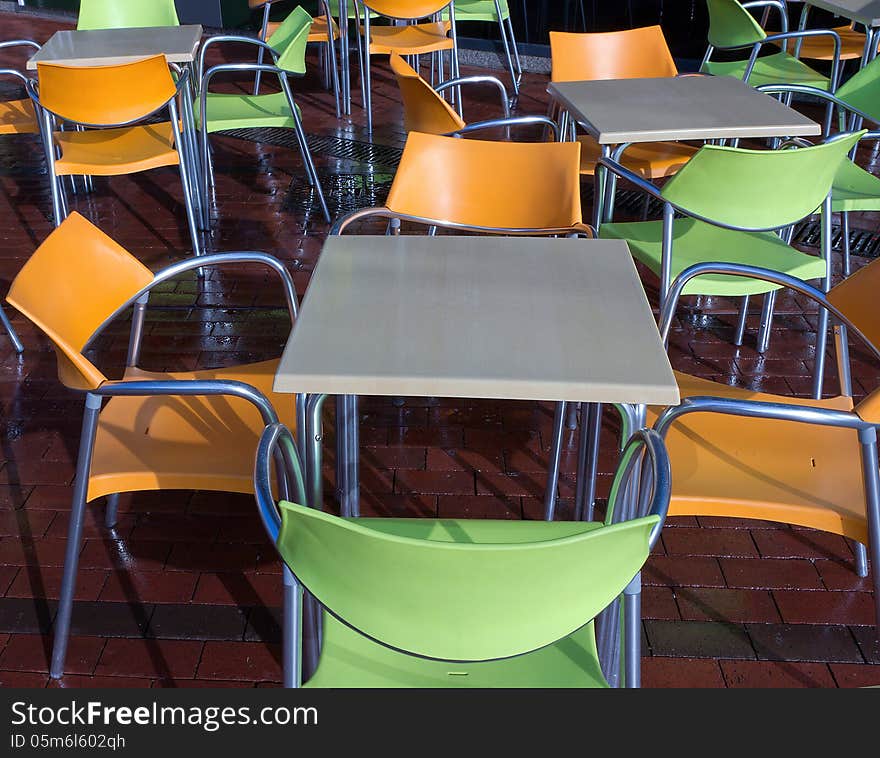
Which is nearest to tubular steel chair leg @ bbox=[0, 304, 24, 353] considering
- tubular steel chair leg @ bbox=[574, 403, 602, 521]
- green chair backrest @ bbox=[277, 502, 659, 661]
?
tubular steel chair leg @ bbox=[574, 403, 602, 521]

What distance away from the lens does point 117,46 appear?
381cm

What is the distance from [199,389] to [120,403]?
561mm

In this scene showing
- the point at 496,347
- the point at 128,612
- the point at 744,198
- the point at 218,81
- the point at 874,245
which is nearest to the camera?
the point at 496,347

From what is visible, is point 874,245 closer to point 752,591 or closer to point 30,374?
point 752,591

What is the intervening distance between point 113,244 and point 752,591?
1564 mm

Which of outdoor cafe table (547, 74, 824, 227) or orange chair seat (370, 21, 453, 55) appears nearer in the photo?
outdoor cafe table (547, 74, 824, 227)

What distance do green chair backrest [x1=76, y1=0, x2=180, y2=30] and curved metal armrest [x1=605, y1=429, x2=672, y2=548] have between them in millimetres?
4033

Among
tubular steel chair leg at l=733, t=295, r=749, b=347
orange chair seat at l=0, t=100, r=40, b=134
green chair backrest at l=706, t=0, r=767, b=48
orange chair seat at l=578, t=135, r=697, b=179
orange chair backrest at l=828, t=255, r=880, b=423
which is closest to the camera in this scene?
orange chair backrest at l=828, t=255, r=880, b=423

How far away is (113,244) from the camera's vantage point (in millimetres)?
1818

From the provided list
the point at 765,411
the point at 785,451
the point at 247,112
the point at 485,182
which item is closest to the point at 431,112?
the point at 485,182

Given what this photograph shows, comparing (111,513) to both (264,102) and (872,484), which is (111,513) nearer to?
(872,484)

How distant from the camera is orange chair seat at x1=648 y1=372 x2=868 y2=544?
1.59m

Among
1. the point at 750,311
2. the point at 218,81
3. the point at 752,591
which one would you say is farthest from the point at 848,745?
the point at 218,81

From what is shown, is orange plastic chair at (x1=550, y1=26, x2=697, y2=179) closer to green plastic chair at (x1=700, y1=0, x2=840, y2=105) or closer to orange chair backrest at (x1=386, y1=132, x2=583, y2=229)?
green plastic chair at (x1=700, y1=0, x2=840, y2=105)
